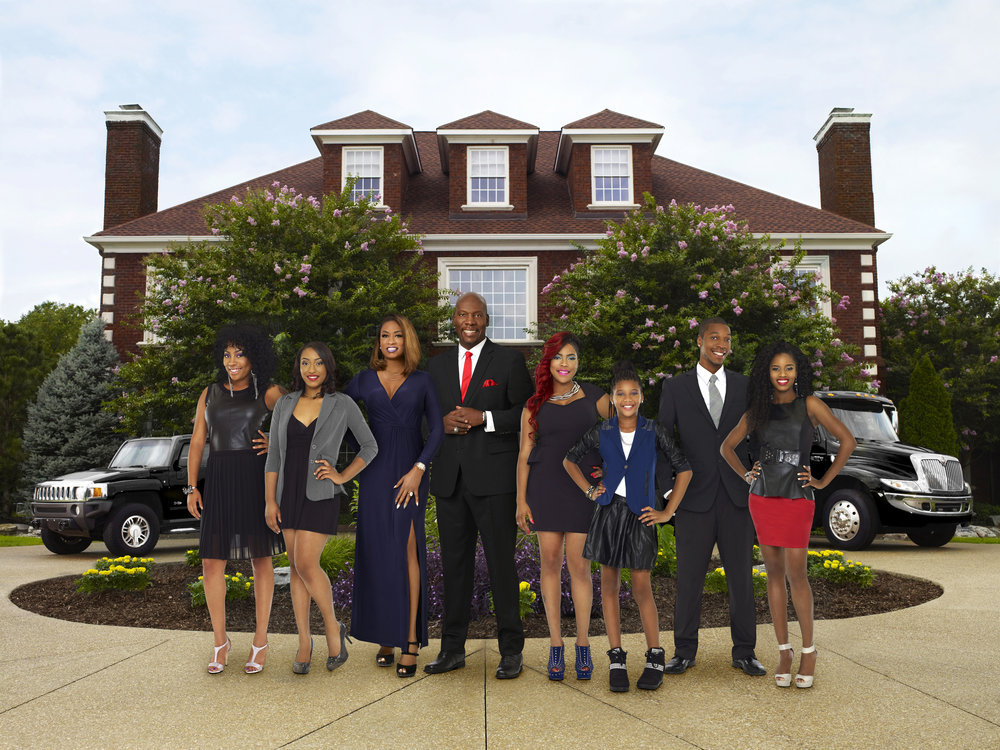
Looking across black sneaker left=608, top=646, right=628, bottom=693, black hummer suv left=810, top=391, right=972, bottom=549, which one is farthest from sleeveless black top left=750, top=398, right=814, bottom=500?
black hummer suv left=810, top=391, right=972, bottom=549

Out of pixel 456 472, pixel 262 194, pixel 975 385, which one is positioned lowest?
pixel 456 472

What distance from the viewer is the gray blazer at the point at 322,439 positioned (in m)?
4.71

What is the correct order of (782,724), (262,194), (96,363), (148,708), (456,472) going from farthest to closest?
(96,363), (262,194), (456,472), (148,708), (782,724)

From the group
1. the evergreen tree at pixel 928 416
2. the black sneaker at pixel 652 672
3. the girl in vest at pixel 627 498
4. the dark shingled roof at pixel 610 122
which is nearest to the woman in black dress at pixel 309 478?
the girl in vest at pixel 627 498

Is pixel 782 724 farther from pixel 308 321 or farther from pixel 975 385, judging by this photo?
pixel 975 385

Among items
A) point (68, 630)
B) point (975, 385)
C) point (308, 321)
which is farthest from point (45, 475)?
point (975, 385)

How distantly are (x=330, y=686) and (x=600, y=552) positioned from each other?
170 cm

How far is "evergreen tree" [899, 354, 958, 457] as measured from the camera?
62.6 feet

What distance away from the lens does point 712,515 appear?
464 centimetres

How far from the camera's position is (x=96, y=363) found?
19.6 metres

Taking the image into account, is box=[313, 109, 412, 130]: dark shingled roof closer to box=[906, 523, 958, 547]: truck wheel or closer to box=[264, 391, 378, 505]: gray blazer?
box=[906, 523, 958, 547]: truck wheel

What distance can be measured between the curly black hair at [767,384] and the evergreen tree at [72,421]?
18.5m

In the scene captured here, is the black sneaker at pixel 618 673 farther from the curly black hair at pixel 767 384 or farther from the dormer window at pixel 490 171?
the dormer window at pixel 490 171

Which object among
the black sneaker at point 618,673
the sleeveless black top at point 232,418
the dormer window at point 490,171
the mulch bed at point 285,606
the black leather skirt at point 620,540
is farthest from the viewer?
the dormer window at point 490,171
